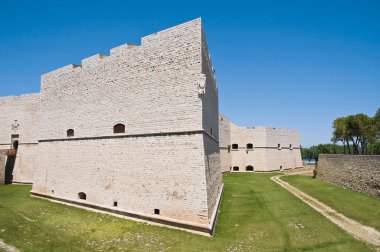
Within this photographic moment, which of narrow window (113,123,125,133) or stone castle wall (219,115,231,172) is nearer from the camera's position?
narrow window (113,123,125,133)

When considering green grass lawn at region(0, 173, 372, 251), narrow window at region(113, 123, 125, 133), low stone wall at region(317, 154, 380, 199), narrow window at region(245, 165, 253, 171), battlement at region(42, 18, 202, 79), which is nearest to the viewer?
green grass lawn at region(0, 173, 372, 251)

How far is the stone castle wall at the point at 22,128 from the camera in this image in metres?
23.3

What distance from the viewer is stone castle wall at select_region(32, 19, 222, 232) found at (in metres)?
10.9

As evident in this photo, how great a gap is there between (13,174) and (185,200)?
21.3m

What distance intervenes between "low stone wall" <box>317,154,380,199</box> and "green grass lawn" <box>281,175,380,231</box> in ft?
1.91

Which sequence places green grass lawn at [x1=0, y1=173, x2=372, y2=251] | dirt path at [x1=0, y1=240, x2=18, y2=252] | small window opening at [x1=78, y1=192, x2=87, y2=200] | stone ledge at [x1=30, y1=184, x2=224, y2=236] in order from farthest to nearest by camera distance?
1. small window opening at [x1=78, y1=192, x2=87, y2=200]
2. stone ledge at [x1=30, y1=184, x2=224, y2=236]
3. green grass lawn at [x1=0, y1=173, x2=372, y2=251]
4. dirt path at [x1=0, y1=240, x2=18, y2=252]

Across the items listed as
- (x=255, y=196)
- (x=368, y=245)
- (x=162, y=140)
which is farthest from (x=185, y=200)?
(x=255, y=196)

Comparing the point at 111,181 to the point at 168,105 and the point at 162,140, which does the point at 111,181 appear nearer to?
the point at 162,140

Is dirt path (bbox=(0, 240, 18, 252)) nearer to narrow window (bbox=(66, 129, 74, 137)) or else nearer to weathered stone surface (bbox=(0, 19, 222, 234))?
weathered stone surface (bbox=(0, 19, 222, 234))

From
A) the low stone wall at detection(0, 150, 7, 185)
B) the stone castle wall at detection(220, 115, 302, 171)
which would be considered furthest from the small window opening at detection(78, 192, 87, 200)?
the stone castle wall at detection(220, 115, 302, 171)

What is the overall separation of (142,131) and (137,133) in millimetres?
330

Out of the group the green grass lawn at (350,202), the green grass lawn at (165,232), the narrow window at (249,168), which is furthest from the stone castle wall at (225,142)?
the green grass lawn at (165,232)

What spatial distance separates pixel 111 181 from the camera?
1327 centimetres

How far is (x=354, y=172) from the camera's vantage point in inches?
764
